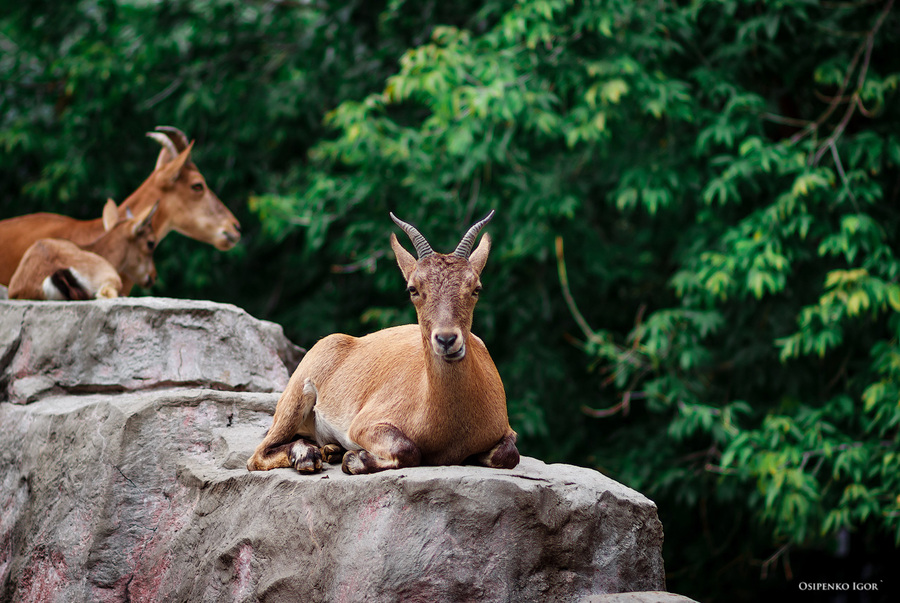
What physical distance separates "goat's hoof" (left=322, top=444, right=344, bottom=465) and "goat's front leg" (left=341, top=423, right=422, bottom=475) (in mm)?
419

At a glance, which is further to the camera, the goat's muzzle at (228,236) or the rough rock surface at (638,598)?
the goat's muzzle at (228,236)

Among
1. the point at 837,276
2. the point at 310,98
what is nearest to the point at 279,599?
the point at 837,276

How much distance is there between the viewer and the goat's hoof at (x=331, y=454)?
4621 millimetres

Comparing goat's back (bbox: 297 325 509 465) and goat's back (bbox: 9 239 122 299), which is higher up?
goat's back (bbox: 297 325 509 465)

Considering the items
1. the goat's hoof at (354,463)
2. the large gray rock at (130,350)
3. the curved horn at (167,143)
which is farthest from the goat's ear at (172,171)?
the goat's hoof at (354,463)

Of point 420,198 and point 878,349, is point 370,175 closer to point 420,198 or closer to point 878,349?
point 420,198

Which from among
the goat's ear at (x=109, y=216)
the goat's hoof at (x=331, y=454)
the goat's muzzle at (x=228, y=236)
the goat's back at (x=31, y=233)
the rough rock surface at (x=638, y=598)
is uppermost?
the rough rock surface at (x=638, y=598)

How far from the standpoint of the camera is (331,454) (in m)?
4.62

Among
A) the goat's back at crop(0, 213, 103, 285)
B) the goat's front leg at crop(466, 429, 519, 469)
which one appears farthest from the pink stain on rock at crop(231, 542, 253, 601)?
the goat's back at crop(0, 213, 103, 285)

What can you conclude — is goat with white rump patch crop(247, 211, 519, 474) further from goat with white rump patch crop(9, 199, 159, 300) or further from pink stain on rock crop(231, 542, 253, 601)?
goat with white rump patch crop(9, 199, 159, 300)

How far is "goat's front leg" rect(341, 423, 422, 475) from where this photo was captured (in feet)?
13.3

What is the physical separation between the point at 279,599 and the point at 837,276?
207 inches

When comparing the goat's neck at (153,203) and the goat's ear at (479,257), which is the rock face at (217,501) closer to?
the goat's ear at (479,257)

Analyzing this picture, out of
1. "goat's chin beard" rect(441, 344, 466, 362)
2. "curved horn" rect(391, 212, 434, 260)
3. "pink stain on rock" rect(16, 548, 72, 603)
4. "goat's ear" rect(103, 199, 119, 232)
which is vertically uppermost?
"curved horn" rect(391, 212, 434, 260)
